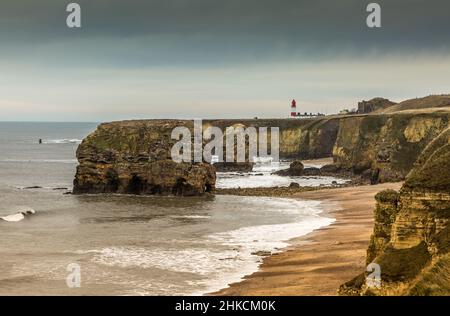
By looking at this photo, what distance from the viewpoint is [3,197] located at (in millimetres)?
68562

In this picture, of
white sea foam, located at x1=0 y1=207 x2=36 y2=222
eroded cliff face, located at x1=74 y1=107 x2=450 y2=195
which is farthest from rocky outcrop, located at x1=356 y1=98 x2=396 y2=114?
white sea foam, located at x1=0 y1=207 x2=36 y2=222

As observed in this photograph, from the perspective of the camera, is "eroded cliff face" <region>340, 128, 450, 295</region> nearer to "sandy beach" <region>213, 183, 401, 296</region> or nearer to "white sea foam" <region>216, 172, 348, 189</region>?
"sandy beach" <region>213, 183, 401, 296</region>

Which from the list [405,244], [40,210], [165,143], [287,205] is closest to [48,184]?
[165,143]

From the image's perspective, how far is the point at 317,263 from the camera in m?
32.8

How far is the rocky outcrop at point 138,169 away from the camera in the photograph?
225 ft

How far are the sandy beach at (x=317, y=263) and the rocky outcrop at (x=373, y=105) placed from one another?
11479cm

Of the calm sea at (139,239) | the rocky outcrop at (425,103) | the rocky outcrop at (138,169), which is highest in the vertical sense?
the rocky outcrop at (425,103)

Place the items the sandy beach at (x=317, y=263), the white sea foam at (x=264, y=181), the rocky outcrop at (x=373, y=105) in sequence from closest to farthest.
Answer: the sandy beach at (x=317, y=263) → the white sea foam at (x=264, y=181) → the rocky outcrop at (x=373, y=105)

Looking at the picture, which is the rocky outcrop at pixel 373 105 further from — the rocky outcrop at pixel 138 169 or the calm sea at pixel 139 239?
the calm sea at pixel 139 239

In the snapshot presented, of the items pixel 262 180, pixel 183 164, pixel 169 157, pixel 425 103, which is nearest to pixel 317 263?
pixel 183 164

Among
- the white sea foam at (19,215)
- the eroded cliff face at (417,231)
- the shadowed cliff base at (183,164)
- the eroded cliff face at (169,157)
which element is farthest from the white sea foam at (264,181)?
the eroded cliff face at (417,231)

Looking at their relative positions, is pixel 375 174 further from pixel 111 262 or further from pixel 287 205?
pixel 111 262

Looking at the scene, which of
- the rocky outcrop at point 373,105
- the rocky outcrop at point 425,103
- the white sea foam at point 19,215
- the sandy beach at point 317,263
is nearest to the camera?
the sandy beach at point 317,263

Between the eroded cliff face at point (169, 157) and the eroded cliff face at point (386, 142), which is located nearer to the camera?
the eroded cliff face at point (169, 157)
